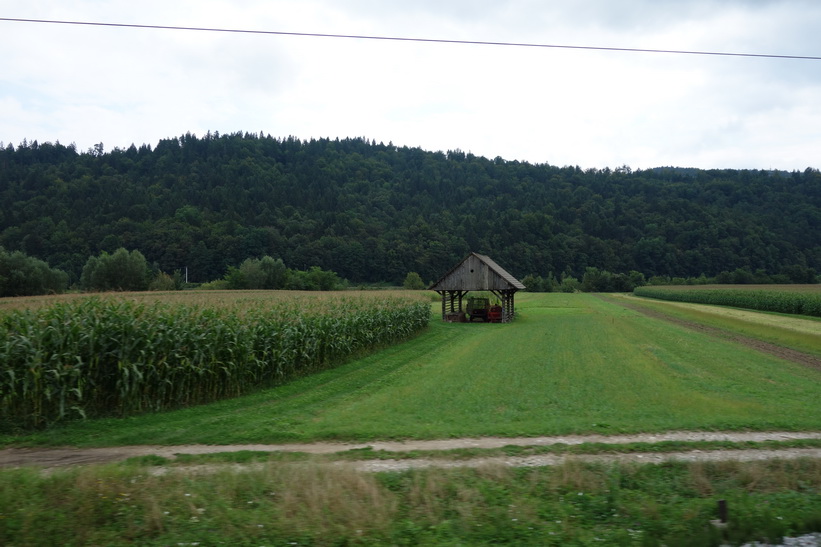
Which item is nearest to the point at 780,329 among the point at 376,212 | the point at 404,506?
the point at 404,506

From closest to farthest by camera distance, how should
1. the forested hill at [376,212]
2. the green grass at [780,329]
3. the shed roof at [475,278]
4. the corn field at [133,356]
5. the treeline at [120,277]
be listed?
the corn field at [133,356] < the green grass at [780,329] < the shed roof at [475,278] < the treeline at [120,277] < the forested hill at [376,212]

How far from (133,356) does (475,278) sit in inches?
1242

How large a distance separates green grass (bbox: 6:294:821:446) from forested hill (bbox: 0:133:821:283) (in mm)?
71733

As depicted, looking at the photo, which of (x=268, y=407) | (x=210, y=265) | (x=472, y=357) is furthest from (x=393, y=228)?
(x=268, y=407)

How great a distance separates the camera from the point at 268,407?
1369 centimetres

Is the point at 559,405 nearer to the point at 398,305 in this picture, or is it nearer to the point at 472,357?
the point at 472,357

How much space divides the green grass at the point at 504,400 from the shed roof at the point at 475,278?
56.4ft

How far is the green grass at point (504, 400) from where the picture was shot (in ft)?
35.6

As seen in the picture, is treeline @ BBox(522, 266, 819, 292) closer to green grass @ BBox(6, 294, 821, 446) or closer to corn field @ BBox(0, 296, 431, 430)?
green grass @ BBox(6, 294, 821, 446)

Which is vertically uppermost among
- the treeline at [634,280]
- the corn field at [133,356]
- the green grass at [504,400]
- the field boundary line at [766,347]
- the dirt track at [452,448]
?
the treeline at [634,280]

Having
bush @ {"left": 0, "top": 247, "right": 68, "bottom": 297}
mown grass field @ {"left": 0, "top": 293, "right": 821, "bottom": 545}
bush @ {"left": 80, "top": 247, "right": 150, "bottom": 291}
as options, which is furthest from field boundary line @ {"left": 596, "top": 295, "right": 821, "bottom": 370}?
bush @ {"left": 80, "top": 247, "right": 150, "bottom": 291}

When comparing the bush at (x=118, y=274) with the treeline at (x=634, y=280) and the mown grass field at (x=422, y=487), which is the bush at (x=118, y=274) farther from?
the treeline at (x=634, y=280)

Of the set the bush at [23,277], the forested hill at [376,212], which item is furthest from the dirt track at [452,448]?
the forested hill at [376,212]

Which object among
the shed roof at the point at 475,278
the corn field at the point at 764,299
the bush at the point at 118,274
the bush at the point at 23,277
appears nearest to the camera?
the shed roof at the point at 475,278
